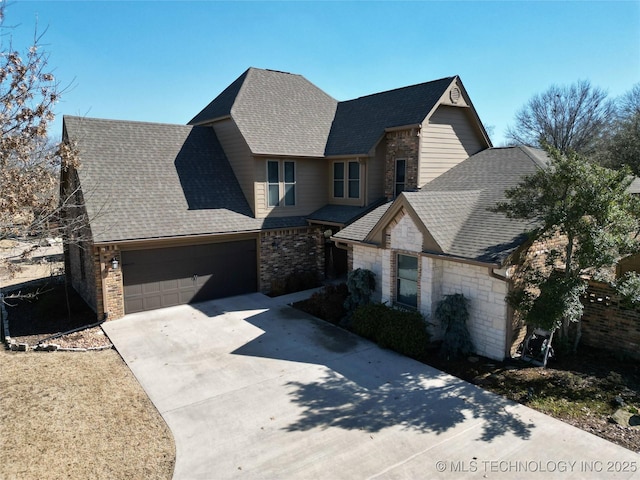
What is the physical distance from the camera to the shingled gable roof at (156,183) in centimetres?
1391

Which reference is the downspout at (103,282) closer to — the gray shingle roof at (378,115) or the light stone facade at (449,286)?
→ the light stone facade at (449,286)

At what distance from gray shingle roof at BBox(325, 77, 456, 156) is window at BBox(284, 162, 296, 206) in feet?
5.54

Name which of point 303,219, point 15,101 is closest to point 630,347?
point 303,219

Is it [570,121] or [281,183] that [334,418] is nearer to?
[281,183]

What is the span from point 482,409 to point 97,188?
13085 mm

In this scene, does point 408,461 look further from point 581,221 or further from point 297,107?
point 297,107

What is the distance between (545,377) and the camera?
9.22 metres

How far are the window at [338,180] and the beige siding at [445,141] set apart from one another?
12.1ft

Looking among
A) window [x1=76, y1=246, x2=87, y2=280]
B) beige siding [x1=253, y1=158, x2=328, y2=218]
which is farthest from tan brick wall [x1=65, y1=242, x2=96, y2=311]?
beige siding [x1=253, y1=158, x2=328, y2=218]

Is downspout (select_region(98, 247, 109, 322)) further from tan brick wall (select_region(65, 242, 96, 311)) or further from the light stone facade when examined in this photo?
the light stone facade

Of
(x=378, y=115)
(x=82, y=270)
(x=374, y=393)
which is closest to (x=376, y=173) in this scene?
(x=378, y=115)

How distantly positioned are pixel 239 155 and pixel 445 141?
803 cm

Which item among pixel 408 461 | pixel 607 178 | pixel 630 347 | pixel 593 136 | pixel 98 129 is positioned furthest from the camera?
pixel 593 136

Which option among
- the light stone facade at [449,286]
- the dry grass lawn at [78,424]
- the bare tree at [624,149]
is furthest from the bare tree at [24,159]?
the bare tree at [624,149]
